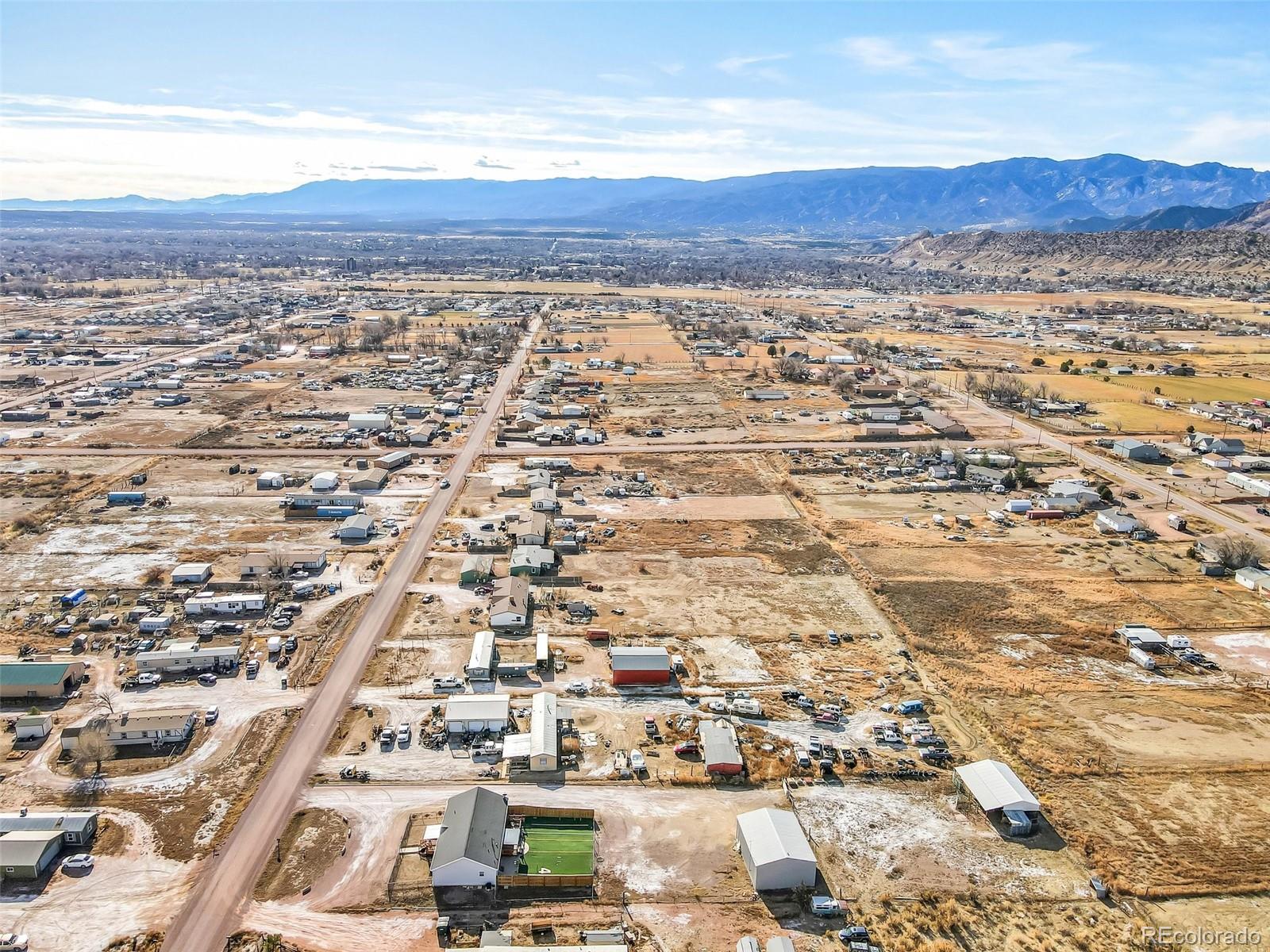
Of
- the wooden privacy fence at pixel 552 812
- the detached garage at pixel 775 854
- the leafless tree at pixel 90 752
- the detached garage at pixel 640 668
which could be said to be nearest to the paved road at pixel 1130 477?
the detached garage at pixel 640 668

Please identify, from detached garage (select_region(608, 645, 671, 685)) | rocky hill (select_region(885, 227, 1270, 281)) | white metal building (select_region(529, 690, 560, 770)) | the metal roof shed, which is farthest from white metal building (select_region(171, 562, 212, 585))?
rocky hill (select_region(885, 227, 1270, 281))

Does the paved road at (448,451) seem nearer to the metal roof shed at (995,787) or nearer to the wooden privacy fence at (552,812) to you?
the wooden privacy fence at (552,812)

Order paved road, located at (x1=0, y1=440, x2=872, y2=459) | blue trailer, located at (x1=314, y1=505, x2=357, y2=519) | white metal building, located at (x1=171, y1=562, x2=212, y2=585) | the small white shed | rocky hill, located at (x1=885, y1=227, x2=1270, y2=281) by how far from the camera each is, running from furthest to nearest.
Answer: rocky hill, located at (x1=885, y1=227, x2=1270, y2=281), paved road, located at (x1=0, y1=440, x2=872, y2=459), blue trailer, located at (x1=314, y1=505, x2=357, y2=519), white metal building, located at (x1=171, y1=562, x2=212, y2=585), the small white shed

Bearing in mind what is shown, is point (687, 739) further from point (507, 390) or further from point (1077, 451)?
point (507, 390)

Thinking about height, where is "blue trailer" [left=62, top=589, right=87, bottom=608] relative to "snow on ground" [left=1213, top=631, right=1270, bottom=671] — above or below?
above

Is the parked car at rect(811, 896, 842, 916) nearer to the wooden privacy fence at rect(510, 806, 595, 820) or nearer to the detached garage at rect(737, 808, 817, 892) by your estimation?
the detached garage at rect(737, 808, 817, 892)
